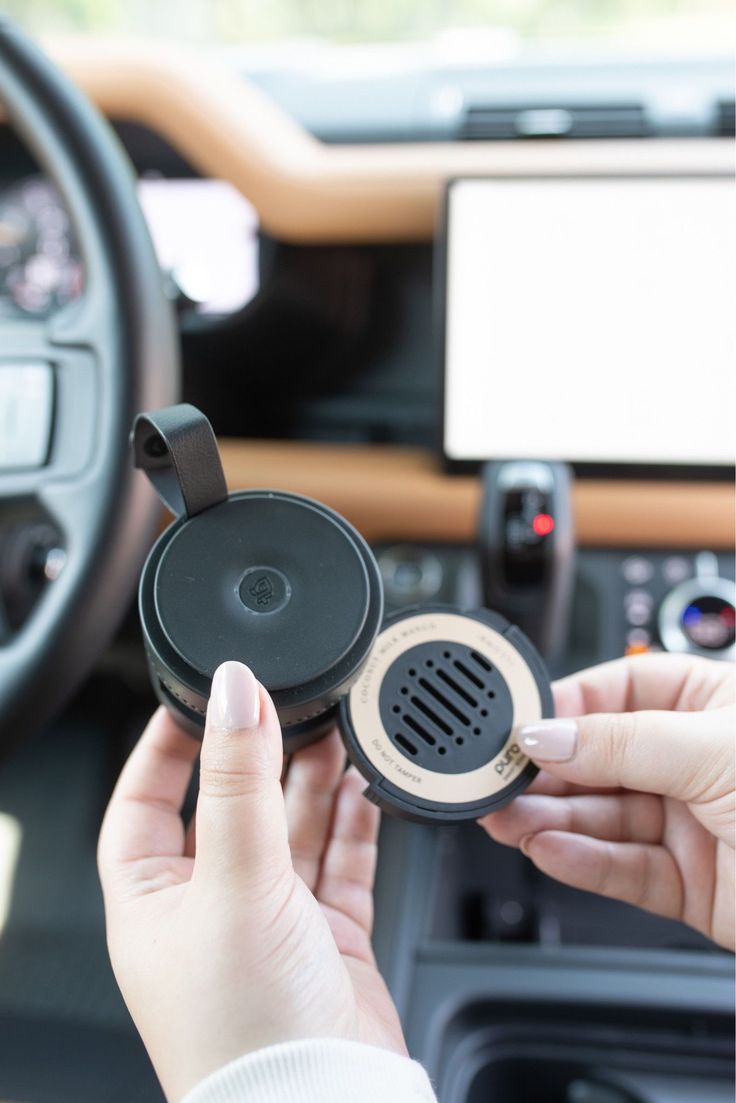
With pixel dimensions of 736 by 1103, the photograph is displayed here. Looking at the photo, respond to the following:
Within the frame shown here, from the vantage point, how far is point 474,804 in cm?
62

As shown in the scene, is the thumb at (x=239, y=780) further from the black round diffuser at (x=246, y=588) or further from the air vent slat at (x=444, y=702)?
the air vent slat at (x=444, y=702)

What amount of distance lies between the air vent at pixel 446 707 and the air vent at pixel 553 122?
2.13 feet

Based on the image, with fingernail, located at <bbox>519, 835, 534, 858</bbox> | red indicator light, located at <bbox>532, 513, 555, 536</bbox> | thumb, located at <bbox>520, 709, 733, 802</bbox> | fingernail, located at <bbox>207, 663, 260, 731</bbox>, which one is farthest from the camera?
red indicator light, located at <bbox>532, 513, 555, 536</bbox>

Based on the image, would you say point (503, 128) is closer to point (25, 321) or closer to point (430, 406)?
point (430, 406)

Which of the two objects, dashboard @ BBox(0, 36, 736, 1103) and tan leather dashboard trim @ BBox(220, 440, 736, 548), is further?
tan leather dashboard trim @ BBox(220, 440, 736, 548)

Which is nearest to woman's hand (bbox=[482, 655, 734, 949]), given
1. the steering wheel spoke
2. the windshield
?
the steering wheel spoke

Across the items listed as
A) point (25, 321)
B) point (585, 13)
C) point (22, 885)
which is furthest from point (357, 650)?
point (585, 13)

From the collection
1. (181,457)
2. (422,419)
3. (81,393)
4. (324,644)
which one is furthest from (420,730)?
(422,419)

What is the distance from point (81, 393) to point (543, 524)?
0.42m

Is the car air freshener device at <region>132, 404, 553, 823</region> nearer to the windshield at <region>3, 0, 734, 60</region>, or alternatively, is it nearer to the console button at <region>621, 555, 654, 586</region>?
the console button at <region>621, 555, 654, 586</region>

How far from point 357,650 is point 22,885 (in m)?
0.63

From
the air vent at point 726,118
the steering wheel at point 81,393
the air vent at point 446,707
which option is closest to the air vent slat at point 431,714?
the air vent at point 446,707

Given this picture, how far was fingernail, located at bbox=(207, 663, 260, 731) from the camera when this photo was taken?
47cm

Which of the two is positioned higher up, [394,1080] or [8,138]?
[8,138]
